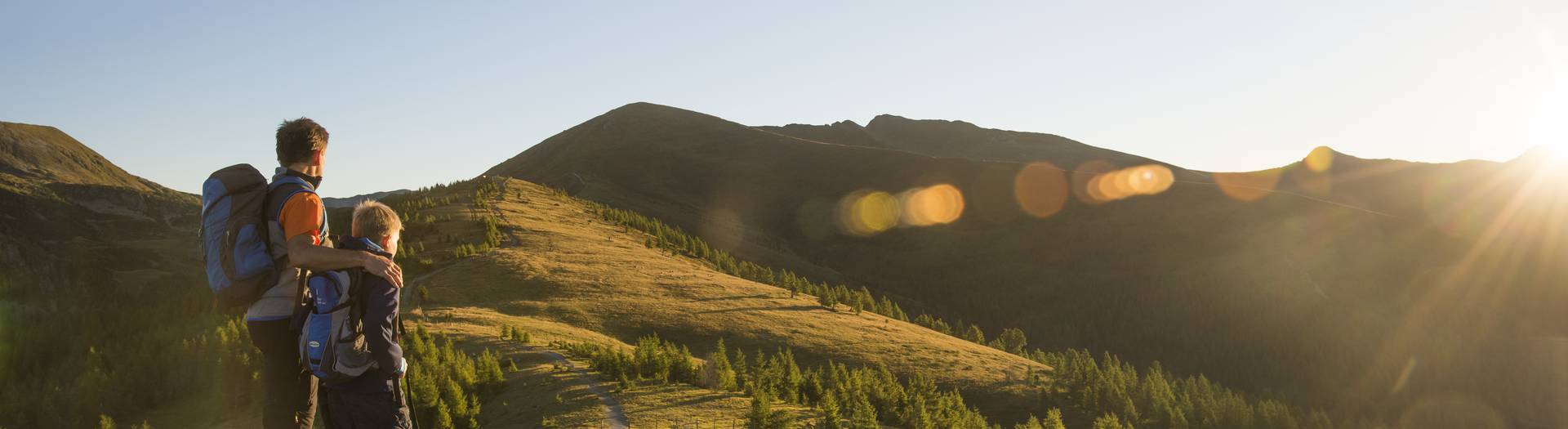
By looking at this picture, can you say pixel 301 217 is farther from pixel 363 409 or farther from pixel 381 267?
pixel 363 409

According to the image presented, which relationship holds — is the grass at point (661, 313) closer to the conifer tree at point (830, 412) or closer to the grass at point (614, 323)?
the grass at point (614, 323)

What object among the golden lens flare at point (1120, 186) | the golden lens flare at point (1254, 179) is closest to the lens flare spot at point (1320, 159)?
the golden lens flare at point (1254, 179)

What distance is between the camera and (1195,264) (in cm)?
8956

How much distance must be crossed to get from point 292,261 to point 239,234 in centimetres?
46

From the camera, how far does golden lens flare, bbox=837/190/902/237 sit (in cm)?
11169

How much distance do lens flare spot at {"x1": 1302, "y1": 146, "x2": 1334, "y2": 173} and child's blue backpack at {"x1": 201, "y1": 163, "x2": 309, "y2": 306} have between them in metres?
199

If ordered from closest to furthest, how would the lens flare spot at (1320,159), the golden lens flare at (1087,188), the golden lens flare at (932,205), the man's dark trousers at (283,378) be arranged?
the man's dark trousers at (283,378), the golden lens flare at (1087,188), the golden lens flare at (932,205), the lens flare spot at (1320,159)

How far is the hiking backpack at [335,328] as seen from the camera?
5906 mm

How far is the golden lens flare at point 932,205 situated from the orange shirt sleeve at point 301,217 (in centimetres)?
10704

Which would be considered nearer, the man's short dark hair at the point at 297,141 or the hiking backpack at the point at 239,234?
the hiking backpack at the point at 239,234

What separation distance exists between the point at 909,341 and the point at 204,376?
2388cm

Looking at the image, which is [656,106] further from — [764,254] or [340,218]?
[340,218]

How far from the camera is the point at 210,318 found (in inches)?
751

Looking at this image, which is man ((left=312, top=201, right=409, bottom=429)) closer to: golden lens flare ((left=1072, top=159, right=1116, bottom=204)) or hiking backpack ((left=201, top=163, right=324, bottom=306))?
hiking backpack ((left=201, top=163, right=324, bottom=306))
